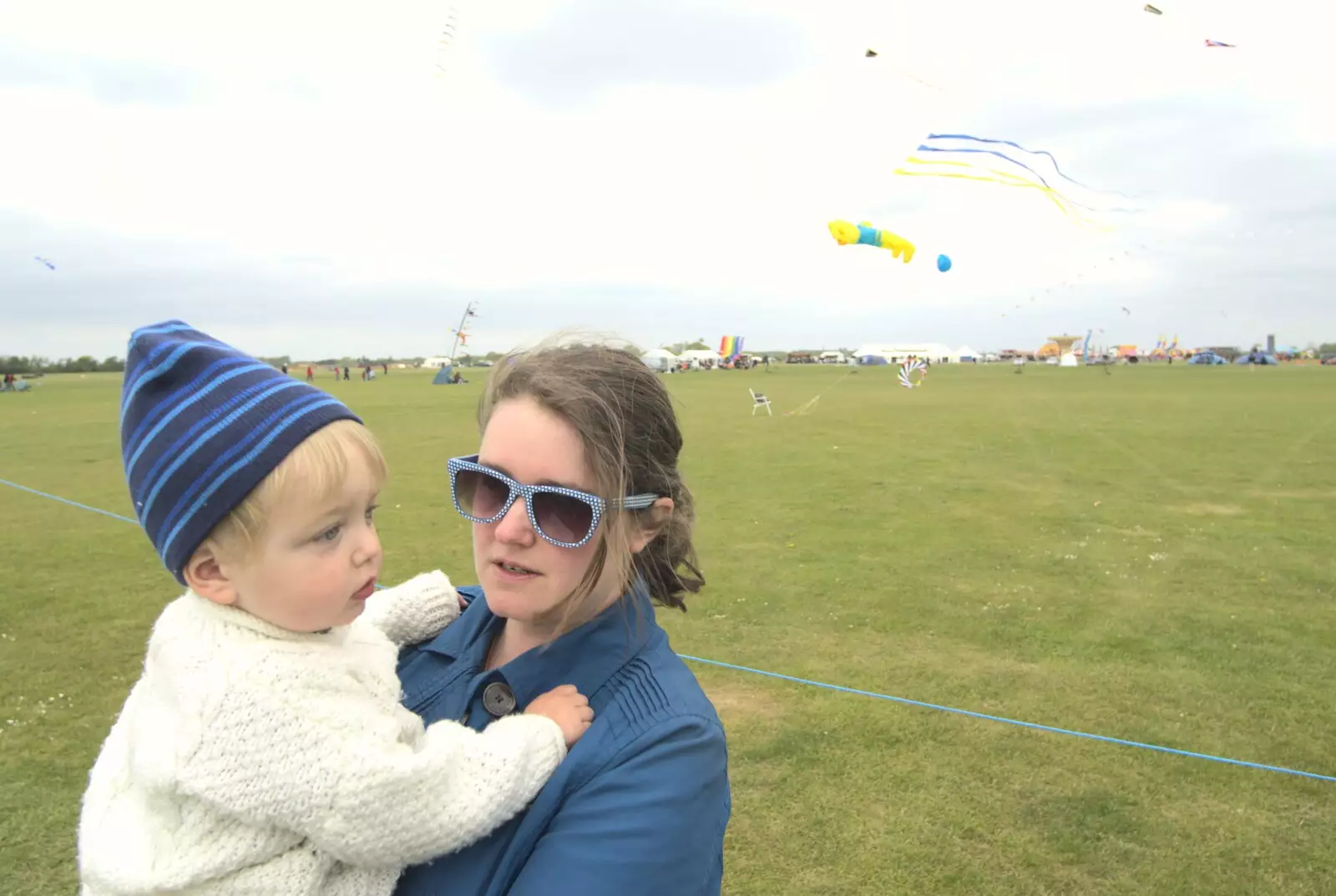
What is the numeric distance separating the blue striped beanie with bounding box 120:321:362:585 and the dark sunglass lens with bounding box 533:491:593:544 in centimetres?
43

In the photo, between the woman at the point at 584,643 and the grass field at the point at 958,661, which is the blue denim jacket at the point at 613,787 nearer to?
the woman at the point at 584,643

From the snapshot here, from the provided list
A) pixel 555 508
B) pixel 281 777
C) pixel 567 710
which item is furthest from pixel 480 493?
pixel 281 777

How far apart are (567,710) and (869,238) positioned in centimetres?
3245

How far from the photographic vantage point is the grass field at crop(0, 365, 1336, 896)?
3961mm

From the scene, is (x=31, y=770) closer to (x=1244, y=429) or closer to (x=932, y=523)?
(x=932, y=523)

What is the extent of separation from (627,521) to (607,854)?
590mm

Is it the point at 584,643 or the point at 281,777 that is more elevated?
the point at 584,643

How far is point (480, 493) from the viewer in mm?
1565

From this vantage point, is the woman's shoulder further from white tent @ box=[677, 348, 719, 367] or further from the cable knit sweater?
white tent @ box=[677, 348, 719, 367]

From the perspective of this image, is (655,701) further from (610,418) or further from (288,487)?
(288,487)

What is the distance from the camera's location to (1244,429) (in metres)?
21.6

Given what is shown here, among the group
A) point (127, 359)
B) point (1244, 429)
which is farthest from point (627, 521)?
point (1244, 429)

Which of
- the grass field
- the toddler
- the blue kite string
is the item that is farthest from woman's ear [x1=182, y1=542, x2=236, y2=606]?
the blue kite string

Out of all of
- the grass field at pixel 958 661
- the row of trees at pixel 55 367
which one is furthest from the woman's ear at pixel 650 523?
the row of trees at pixel 55 367
